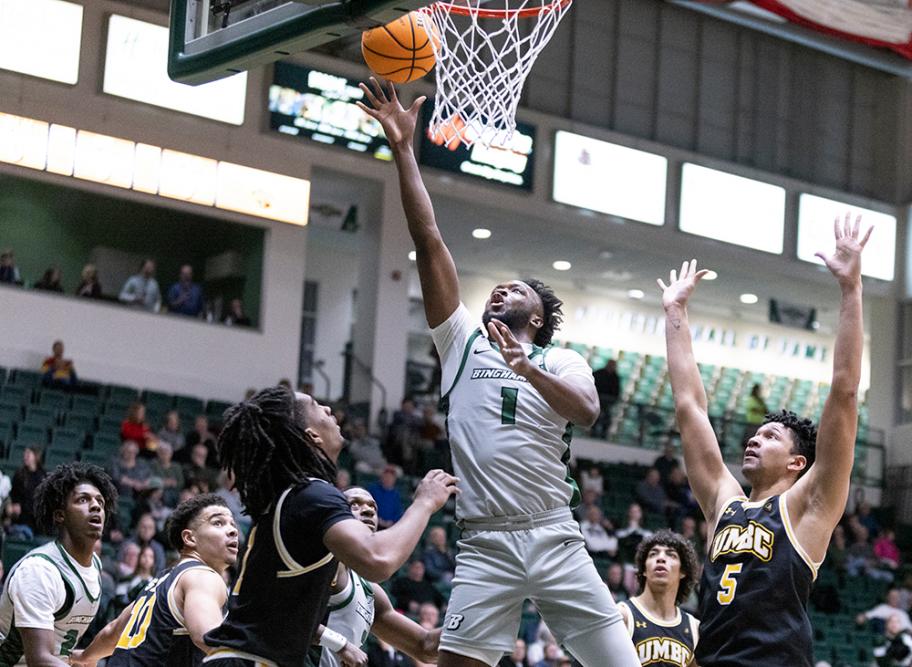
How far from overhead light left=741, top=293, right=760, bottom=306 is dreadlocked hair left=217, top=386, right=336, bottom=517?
72.1 feet

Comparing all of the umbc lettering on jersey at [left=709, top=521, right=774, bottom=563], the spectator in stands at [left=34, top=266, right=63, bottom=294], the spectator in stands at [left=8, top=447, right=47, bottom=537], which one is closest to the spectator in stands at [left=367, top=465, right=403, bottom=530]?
the spectator in stands at [left=8, top=447, right=47, bottom=537]

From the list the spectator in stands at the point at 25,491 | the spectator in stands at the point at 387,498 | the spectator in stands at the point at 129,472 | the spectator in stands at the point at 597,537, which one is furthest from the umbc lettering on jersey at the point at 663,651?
the spectator in stands at the point at 597,537

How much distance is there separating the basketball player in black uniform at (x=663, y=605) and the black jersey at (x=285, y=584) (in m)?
3.04

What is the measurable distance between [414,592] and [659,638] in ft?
22.6

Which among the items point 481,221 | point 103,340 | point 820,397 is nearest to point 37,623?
point 103,340

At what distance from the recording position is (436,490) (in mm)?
4688

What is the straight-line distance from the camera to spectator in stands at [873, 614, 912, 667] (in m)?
16.0

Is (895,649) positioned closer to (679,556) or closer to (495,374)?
(679,556)

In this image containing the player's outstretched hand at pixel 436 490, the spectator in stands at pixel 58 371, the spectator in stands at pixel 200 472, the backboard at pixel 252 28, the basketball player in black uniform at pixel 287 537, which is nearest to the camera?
the basketball player in black uniform at pixel 287 537

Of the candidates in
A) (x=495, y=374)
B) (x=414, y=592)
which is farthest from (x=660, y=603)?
(x=414, y=592)

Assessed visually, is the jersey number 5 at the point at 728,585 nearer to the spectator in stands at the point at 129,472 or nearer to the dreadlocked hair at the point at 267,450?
the dreadlocked hair at the point at 267,450

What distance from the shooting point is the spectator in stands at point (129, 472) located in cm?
1478

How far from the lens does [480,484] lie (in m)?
5.73

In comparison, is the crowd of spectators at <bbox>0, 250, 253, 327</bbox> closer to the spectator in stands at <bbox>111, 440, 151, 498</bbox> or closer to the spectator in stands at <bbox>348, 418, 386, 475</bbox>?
the spectator in stands at <bbox>348, 418, 386, 475</bbox>
